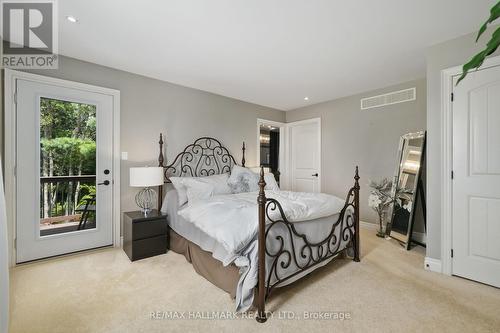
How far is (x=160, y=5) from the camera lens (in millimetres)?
2006

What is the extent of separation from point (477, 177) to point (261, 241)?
2277 millimetres

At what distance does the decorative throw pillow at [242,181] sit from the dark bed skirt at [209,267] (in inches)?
39.3

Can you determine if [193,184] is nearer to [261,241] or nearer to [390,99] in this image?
[261,241]

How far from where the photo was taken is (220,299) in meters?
2.09

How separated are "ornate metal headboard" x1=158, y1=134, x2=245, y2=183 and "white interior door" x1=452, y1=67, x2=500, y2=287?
310 centimetres

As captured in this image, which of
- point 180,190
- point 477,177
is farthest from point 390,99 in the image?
point 180,190

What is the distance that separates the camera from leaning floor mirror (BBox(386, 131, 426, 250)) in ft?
10.8

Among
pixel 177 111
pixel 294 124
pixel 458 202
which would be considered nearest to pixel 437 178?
pixel 458 202

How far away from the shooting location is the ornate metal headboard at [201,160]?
3766 mm

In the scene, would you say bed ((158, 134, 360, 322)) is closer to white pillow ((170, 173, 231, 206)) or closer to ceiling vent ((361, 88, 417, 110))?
white pillow ((170, 173, 231, 206))

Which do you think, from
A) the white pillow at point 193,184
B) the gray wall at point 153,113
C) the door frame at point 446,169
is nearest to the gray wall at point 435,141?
the door frame at point 446,169

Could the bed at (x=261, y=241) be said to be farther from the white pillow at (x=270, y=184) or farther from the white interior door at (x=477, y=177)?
the white interior door at (x=477, y=177)

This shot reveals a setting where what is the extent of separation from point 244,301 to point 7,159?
9.41 ft

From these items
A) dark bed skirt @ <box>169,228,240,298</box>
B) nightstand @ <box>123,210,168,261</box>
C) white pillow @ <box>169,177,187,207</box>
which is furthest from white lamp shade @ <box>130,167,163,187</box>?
dark bed skirt @ <box>169,228,240,298</box>
